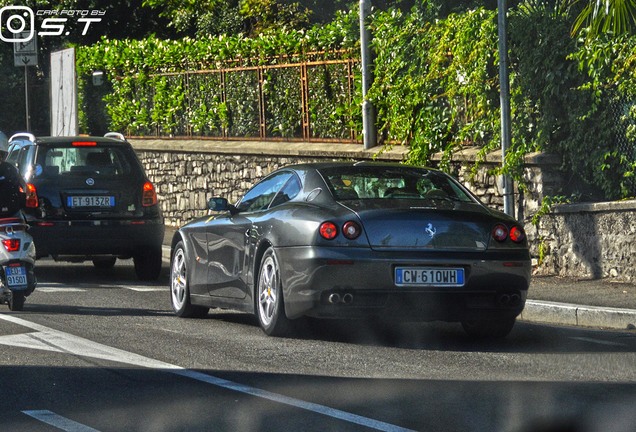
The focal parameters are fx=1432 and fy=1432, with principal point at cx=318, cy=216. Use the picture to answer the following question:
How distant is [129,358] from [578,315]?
13.9 ft

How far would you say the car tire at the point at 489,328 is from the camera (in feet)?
34.9

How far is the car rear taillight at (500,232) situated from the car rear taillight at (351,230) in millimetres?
985

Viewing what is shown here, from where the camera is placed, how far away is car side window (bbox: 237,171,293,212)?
1129 centimetres

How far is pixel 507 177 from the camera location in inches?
606

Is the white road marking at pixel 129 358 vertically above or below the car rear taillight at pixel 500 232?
below

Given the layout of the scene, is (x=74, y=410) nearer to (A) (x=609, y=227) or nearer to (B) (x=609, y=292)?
(B) (x=609, y=292)

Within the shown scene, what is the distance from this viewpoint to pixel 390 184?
428 inches

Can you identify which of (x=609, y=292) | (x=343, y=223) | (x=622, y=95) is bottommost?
(x=609, y=292)

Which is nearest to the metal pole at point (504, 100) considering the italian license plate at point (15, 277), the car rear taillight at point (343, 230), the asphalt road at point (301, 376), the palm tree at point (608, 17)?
the palm tree at point (608, 17)

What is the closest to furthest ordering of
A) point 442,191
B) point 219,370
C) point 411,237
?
point 219,370 → point 411,237 → point 442,191

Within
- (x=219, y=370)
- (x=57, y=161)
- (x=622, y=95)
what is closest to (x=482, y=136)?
(x=622, y=95)

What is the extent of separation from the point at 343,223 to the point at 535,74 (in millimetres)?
5936

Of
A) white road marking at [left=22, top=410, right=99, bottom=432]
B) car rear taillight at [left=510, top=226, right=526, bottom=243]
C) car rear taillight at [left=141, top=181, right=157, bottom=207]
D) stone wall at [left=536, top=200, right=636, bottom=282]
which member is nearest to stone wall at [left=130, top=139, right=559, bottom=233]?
stone wall at [left=536, top=200, right=636, bottom=282]

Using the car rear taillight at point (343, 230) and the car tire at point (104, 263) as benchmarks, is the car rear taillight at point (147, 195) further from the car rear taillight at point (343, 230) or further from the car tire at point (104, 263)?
the car rear taillight at point (343, 230)
